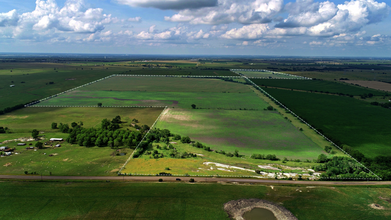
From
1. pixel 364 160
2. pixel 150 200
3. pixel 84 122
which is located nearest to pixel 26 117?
pixel 84 122

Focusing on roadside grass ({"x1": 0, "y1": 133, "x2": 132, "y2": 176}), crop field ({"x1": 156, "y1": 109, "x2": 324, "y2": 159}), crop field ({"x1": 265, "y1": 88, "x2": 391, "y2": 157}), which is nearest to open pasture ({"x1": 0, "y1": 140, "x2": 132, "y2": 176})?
roadside grass ({"x1": 0, "y1": 133, "x2": 132, "y2": 176})

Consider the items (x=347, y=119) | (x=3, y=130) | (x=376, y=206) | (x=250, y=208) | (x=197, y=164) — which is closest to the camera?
(x=250, y=208)

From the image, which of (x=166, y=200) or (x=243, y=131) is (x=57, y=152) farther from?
(x=243, y=131)

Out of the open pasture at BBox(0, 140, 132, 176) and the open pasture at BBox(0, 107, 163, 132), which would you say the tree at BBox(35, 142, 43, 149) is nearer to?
the open pasture at BBox(0, 140, 132, 176)

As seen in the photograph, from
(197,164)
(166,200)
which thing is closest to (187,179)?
(197,164)

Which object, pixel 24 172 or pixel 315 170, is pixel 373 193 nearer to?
pixel 315 170

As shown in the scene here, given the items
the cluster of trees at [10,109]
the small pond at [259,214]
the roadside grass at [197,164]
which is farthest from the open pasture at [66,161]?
the cluster of trees at [10,109]

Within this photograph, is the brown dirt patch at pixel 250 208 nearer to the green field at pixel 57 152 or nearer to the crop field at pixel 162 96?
the green field at pixel 57 152
